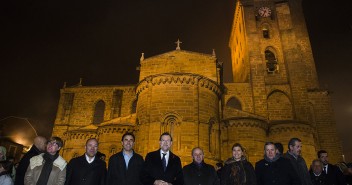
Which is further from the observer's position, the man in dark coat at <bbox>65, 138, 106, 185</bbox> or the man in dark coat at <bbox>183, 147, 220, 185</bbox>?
the man in dark coat at <bbox>183, 147, 220, 185</bbox>

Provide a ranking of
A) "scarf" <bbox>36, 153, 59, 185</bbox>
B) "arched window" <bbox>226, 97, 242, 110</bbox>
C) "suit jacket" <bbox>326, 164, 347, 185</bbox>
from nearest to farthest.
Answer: "scarf" <bbox>36, 153, 59, 185</bbox>
"suit jacket" <bbox>326, 164, 347, 185</bbox>
"arched window" <bbox>226, 97, 242, 110</bbox>

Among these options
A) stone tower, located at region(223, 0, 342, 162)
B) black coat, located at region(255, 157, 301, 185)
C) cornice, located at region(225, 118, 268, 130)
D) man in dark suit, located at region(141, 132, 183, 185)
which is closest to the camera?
man in dark suit, located at region(141, 132, 183, 185)

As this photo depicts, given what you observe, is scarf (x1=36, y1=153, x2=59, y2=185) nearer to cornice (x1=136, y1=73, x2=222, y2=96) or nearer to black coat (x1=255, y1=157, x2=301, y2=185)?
black coat (x1=255, y1=157, x2=301, y2=185)

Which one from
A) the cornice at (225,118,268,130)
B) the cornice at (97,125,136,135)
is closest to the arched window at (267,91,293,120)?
the cornice at (225,118,268,130)

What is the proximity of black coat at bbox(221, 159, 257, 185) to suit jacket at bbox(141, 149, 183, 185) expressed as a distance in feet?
3.87

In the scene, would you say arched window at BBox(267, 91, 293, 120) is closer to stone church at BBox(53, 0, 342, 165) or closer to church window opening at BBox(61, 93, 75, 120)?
stone church at BBox(53, 0, 342, 165)

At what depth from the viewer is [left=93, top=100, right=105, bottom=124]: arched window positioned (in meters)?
30.2

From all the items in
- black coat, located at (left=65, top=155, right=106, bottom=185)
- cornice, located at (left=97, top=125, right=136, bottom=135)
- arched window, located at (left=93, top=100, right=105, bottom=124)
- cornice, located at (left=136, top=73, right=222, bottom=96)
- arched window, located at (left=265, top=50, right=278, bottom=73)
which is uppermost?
arched window, located at (left=265, top=50, right=278, bottom=73)

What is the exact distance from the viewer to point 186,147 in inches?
627

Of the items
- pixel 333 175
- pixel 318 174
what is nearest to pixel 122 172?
pixel 318 174

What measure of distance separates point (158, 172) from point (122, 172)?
0.78m

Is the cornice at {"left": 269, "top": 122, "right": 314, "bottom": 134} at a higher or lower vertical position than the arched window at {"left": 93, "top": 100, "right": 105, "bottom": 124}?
lower

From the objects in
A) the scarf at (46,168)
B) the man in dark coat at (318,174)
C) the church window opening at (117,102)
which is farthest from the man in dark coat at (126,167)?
the church window opening at (117,102)

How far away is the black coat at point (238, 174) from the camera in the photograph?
18.8ft
